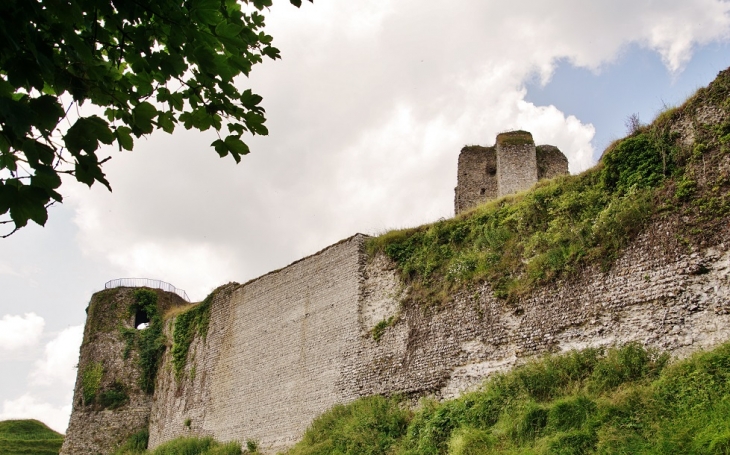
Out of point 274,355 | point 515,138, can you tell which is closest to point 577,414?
point 274,355

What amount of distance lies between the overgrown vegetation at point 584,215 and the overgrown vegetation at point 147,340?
1373 centimetres

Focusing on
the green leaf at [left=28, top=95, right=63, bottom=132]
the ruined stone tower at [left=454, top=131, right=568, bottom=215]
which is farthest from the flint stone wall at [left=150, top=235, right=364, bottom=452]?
the green leaf at [left=28, top=95, right=63, bottom=132]

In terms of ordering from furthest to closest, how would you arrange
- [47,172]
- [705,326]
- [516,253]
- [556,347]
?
[516,253] < [556,347] < [705,326] < [47,172]

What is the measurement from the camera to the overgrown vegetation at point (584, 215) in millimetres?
11602

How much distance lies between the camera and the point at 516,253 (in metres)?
14.0

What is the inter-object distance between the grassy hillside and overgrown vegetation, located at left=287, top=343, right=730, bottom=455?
68.7ft

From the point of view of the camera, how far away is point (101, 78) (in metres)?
4.38

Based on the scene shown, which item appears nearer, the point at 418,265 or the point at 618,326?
the point at 618,326

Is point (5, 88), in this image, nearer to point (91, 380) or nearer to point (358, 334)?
point (358, 334)

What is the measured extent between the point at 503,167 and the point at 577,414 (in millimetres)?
14296

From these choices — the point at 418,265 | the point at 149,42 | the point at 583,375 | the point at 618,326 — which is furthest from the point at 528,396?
the point at 149,42

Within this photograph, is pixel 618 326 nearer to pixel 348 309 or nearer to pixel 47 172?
pixel 348 309

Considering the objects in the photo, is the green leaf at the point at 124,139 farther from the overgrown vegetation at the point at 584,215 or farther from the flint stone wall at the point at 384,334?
the overgrown vegetation at the point at 584,215

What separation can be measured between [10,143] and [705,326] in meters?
9.95
